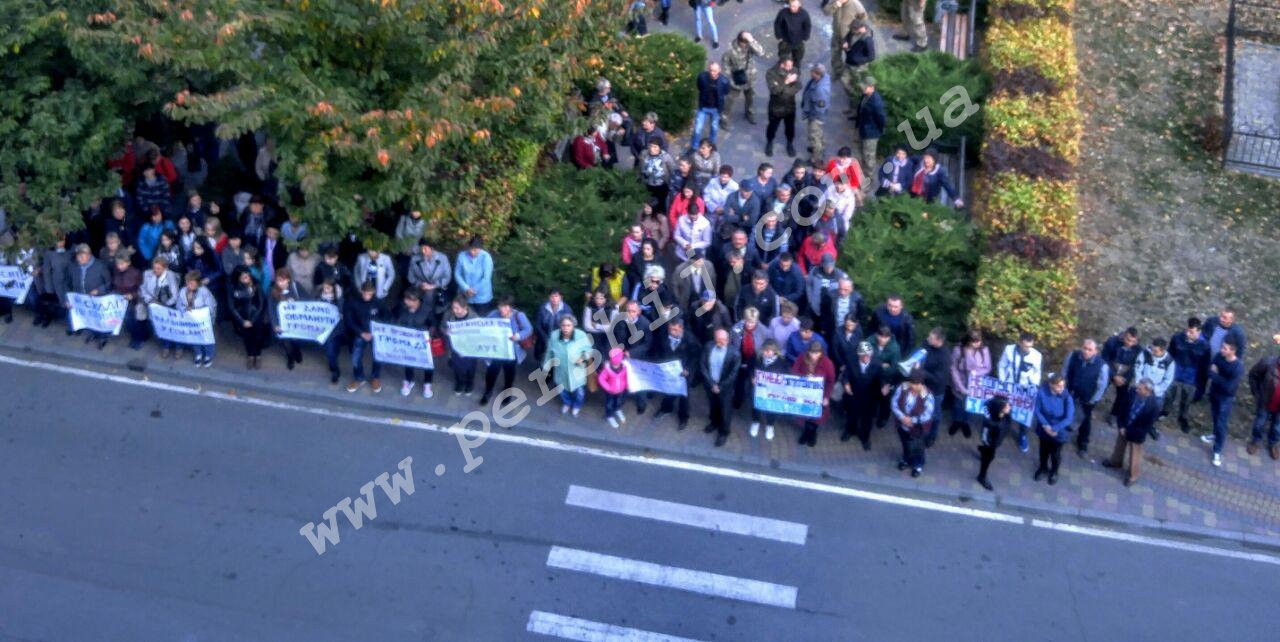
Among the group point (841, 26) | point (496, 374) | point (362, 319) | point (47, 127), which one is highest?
point (841, 26)

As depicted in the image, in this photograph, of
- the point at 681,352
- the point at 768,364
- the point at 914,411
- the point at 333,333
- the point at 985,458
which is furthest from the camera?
the point at 333,333

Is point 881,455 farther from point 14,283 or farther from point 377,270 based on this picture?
point 14,283

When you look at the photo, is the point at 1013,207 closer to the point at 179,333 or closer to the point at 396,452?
the point at 396,452

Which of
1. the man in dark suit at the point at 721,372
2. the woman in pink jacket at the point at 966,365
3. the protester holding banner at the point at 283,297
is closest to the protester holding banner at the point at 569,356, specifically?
the man in dark suit at the point at 721,372

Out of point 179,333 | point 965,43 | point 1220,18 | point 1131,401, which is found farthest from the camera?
point 1220,18

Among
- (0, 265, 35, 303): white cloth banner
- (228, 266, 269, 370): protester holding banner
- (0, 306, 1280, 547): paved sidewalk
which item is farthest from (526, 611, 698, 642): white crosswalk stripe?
(0, 265, 35, 303): white cloth banner

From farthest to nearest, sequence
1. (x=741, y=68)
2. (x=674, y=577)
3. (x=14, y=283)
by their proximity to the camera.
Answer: (x=741, y=68) < (x=14, y=283) < (x=674, y=577)

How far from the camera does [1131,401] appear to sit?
43.1 feet

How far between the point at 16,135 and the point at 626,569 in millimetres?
8616

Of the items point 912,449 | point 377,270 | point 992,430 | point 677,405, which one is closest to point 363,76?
point 377,270

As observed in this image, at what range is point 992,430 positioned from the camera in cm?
1305

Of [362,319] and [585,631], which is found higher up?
[362,319]

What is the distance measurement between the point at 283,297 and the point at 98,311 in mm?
2330

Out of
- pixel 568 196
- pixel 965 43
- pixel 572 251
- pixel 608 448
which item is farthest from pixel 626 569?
pixel 965 43
